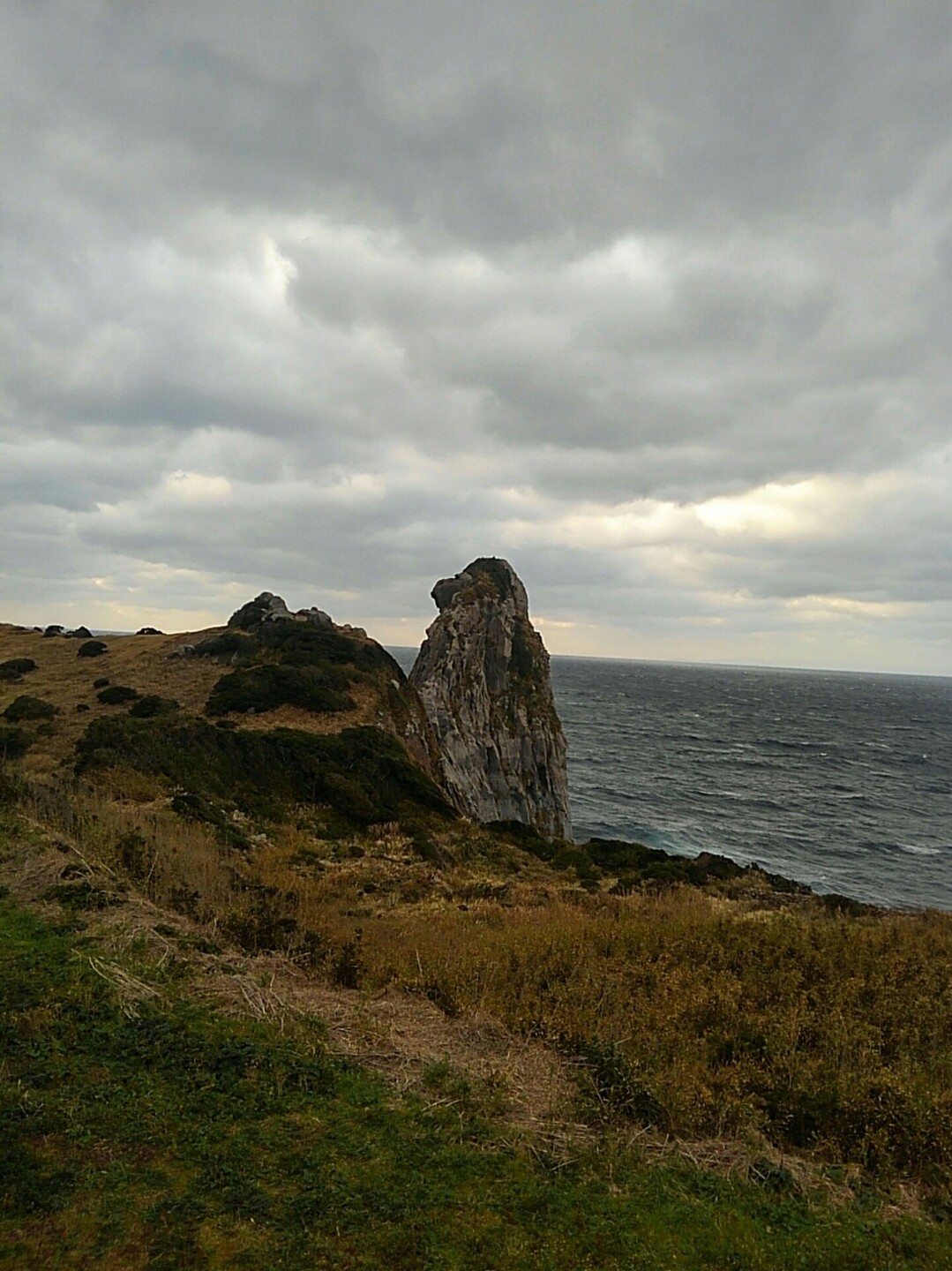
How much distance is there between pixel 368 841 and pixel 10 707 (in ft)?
50.3

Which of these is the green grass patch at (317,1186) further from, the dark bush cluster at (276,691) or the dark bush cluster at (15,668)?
the dark bush cluster at (15,668)

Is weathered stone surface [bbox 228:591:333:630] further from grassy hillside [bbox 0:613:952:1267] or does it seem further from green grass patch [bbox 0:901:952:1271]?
green grass patch [bbox 0:901:952:1271]

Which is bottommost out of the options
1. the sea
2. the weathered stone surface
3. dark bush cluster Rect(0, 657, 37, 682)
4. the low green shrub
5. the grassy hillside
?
the sea

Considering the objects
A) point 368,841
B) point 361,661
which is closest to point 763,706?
point 361,661

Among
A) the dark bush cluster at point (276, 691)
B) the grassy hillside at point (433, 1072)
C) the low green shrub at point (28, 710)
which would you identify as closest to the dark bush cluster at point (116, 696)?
the low green shrub at point (28, 710)

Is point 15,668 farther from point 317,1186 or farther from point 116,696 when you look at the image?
point 317,1186

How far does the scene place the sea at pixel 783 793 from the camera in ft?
145

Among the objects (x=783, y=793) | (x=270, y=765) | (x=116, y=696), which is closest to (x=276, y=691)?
(x=270, y=765)

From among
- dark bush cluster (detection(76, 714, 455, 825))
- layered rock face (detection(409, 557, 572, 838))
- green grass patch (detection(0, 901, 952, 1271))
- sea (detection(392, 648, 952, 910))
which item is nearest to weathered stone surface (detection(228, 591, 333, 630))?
layered rock face (detection(409, 557, 572, 838))

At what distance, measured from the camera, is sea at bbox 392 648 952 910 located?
145ft

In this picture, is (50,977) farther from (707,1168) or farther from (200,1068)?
(707,1168)

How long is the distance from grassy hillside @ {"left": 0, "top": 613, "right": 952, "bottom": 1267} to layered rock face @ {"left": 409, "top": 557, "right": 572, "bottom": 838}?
2630 centimetres

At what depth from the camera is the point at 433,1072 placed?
21.4 feet

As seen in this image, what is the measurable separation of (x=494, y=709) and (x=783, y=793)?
Answer: 33.7 metres
